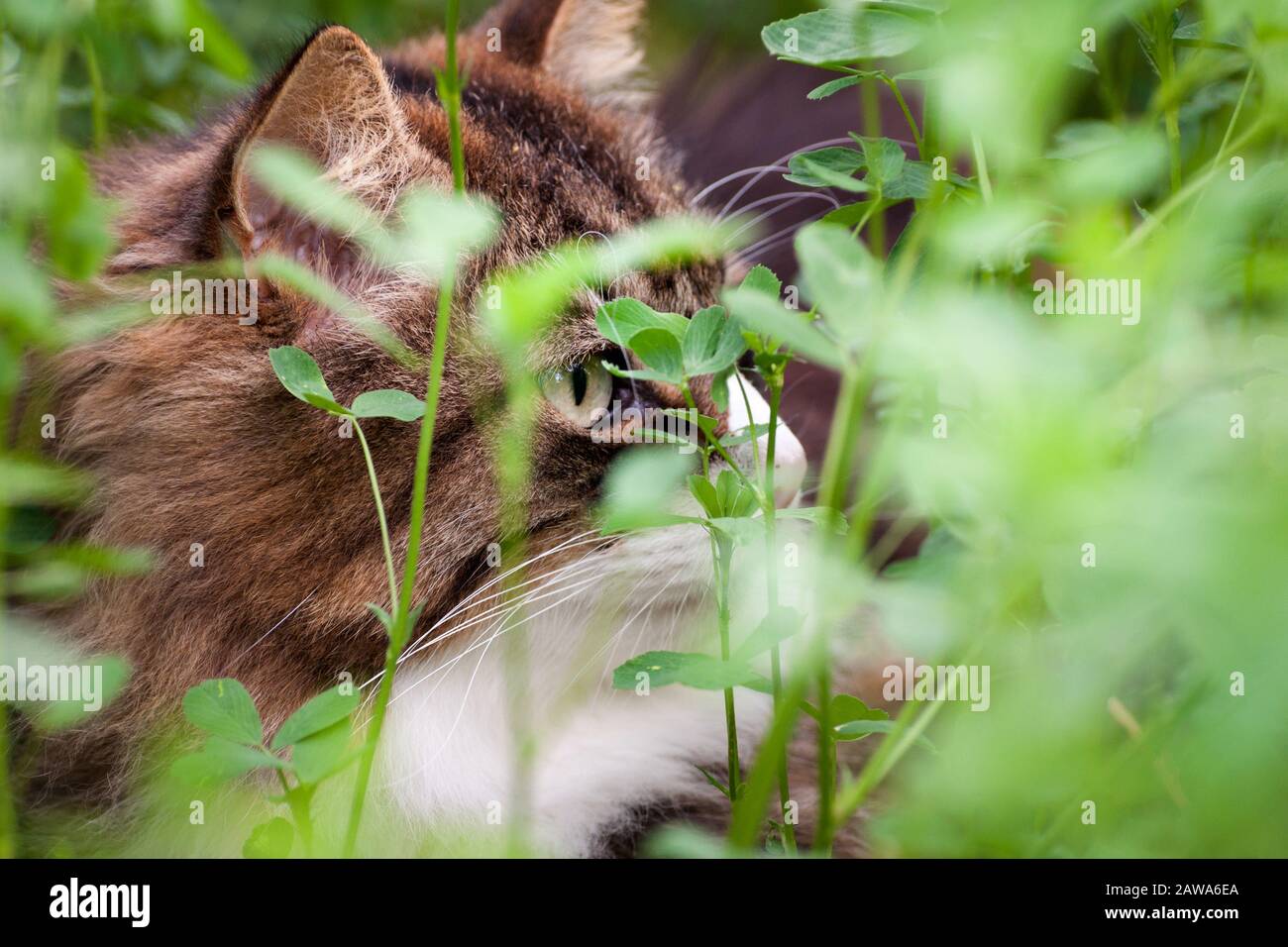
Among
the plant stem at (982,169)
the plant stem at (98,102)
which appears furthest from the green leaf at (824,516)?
the plant stem at (98,102)

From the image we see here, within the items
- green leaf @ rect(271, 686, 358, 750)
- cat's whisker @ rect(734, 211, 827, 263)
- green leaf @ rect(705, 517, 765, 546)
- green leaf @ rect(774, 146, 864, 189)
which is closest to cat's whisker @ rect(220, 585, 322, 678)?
green leaf @ rect(271, 686, 358, 750)

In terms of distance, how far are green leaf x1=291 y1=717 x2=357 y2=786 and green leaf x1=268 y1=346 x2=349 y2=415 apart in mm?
283

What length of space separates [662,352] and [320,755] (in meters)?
0.44

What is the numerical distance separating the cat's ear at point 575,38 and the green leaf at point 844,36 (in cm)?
91

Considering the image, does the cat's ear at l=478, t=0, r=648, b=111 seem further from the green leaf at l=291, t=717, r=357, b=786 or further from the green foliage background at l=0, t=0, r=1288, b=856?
the green leaf at l=291, t=717, r=357, b=786

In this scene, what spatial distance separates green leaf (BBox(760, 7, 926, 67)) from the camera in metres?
0.84

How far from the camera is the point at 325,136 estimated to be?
1.18 metres

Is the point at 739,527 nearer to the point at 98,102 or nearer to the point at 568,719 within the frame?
the point at 568,719

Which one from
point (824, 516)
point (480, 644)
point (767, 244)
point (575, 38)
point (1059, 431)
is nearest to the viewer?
point (1059, 431)

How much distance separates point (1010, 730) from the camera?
555 mm

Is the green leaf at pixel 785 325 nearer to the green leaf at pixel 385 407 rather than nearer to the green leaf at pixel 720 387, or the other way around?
the green leaf at pixel 720 387

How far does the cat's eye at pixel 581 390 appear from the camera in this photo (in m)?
1.33

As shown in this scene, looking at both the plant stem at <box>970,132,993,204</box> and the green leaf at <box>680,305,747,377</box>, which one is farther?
the green leaf at <box>680,305,747,377</box>

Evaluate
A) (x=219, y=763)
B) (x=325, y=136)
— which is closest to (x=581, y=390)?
(x=325, y=136)
